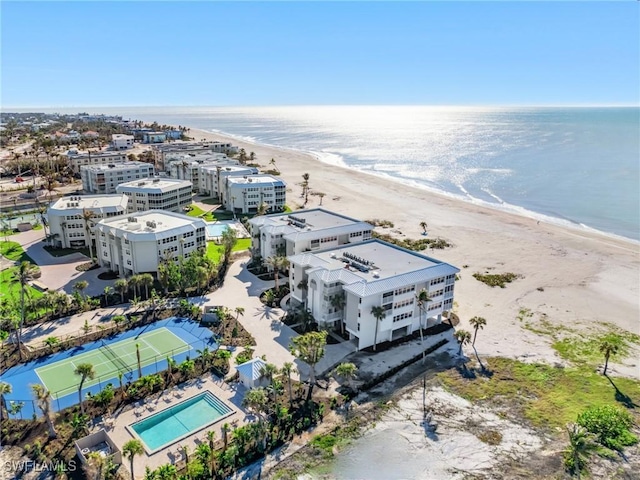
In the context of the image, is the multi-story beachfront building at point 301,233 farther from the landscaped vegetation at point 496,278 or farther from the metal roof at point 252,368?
the metal roof at point 252,368

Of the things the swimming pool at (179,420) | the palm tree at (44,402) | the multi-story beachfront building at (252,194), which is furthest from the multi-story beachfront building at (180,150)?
the palm tree at (44,402)

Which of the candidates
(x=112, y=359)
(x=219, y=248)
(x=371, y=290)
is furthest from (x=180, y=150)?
(x=371, y=290)

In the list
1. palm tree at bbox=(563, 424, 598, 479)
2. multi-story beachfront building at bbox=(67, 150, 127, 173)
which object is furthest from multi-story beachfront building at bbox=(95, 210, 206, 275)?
multi-story beachfront building at bbox=(67, 150, 127, 173)

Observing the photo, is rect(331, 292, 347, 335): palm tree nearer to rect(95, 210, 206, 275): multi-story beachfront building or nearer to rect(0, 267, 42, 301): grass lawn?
rect(95, 210, 206, 275): multi-story beachfront building

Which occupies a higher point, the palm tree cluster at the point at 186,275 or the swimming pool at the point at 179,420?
the palm tree cluster at the point at 186,275

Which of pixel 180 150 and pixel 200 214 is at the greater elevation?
pixel 180 150

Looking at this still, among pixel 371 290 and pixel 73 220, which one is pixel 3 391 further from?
pixel 73 220
